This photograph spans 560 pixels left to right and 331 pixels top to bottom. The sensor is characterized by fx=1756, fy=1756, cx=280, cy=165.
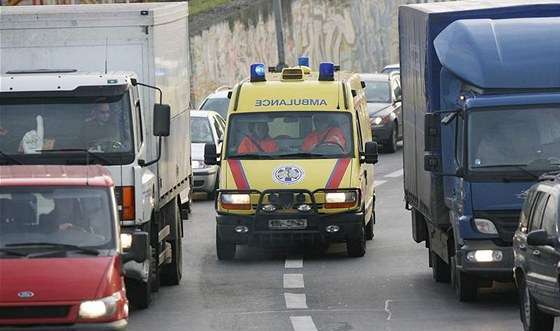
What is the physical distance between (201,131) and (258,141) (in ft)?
30.9

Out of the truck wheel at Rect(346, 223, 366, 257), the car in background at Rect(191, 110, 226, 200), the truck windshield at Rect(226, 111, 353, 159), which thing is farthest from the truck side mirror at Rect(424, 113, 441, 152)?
the car in background at Rect(191, 110, 226, 200)

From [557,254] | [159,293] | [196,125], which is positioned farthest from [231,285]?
[196,125]

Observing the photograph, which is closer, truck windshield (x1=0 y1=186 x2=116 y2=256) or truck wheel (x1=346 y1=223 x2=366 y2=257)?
truck windshield (x1=0 y1=186 x2=116 y2=256)

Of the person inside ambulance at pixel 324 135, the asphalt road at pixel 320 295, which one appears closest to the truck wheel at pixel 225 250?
the asphalt road at pixel 320 295

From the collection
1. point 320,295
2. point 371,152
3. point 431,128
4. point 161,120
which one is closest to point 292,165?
point 371,152

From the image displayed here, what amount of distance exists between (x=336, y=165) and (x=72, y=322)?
33.1 feet

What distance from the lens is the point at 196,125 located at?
106ft

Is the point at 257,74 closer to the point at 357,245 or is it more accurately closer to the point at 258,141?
the point at 258,141

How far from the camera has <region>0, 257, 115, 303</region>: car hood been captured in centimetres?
1295

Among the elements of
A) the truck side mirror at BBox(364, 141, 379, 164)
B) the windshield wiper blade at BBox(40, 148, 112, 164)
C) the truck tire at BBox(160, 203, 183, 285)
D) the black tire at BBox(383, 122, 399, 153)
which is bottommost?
the black tire at BBox(383, 122, 399, 153)

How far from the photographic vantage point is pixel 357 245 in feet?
75.0

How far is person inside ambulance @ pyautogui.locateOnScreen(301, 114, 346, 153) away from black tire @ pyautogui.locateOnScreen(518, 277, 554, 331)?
7548 millimetres

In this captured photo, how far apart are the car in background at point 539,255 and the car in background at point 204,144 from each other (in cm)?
1519

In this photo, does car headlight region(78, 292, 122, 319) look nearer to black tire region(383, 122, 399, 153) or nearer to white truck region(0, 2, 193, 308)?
white truck region(0, 2, 193, 308)
